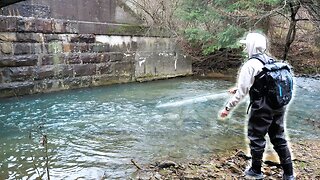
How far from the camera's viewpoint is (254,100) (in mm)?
2990

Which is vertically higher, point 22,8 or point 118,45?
point 22,8

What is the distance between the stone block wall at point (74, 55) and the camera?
795cm

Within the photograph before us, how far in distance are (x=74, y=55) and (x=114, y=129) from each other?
4524 mm

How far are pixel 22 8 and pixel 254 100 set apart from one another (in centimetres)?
728

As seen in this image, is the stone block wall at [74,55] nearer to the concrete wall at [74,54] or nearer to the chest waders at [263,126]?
the concrete wall at [74,54]

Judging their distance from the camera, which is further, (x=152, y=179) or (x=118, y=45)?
(x=118, y=45)

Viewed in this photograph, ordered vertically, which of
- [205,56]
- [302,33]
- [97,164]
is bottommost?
[97,164]

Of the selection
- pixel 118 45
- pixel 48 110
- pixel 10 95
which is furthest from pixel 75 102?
pixel 118 45

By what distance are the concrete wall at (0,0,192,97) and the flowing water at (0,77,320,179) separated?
0.54 metres

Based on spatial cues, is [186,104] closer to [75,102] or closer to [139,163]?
[75,102]

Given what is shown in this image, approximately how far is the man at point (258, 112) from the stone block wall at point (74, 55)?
6512 mm

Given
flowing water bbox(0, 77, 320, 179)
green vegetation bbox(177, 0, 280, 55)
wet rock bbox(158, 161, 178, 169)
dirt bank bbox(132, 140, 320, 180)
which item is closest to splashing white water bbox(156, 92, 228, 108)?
flowing water bbox(0, 77, 320, 179)

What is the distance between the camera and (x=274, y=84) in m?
2.82

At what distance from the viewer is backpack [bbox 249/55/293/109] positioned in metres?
2.82
